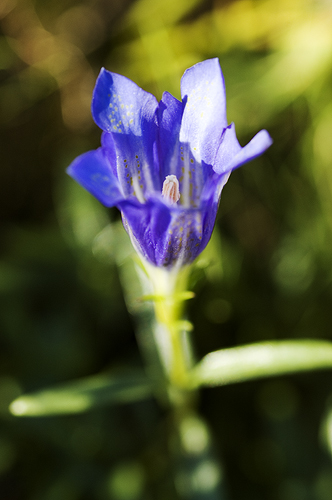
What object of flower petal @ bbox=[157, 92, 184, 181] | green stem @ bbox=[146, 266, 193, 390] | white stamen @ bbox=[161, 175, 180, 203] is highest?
flower petal @ bbox=[157, 92, 184, 181]

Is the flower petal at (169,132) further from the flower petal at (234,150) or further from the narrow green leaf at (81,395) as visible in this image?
the narrow green leaf at (81,395)

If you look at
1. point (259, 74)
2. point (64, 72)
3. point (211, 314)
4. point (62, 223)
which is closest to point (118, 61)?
point (64, 72)

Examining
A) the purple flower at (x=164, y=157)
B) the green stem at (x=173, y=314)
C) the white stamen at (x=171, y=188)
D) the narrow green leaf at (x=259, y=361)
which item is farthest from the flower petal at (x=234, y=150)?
the narrow green leaf at (x=259, y=361)

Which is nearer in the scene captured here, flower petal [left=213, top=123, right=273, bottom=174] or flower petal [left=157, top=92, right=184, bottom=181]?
flower petal [left=213, top=123, right=273, bottom=174]

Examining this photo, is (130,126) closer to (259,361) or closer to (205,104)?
(205,104)

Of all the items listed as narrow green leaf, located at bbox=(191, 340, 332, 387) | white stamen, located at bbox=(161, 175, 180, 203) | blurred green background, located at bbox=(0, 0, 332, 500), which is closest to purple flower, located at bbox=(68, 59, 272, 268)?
white stamen, located at bbox=(161, 175, 180, 203)

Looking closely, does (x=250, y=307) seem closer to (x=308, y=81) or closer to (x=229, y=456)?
(x=229, y=456)

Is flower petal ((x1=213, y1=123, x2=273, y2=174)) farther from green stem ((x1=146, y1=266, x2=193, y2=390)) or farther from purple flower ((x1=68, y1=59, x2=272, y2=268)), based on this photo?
green stem ((x1=146, y1=266, x2=193, y2=390))
